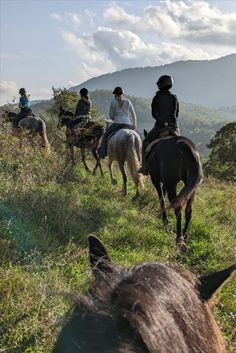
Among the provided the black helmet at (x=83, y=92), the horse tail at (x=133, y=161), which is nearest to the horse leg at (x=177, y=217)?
the horse tail at (x=133, y=161)

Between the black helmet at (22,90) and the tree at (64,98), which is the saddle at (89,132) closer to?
the black helmet at (22,90)

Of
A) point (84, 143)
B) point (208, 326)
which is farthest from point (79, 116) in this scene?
point (208, 326)

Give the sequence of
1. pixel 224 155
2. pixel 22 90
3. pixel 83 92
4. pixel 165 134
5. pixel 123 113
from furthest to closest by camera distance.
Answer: pixel 224 155
pixel 22 90
pixel 83 92
pixel 123 113
pixel 165 134

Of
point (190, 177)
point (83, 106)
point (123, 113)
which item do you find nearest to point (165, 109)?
point (190, 177)

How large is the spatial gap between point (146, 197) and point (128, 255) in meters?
3.99

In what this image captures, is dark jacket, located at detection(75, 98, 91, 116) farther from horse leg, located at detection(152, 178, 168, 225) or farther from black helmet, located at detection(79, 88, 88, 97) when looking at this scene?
horse leg, located at detection(152, 178, 168, 225)

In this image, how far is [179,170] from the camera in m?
8.45

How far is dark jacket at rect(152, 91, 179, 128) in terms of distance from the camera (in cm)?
922

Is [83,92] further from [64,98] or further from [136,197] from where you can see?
[64,98]

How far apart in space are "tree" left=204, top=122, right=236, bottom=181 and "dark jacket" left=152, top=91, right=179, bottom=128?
2182 cm

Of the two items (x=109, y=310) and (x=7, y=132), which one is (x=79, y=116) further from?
(x=109, y=310)

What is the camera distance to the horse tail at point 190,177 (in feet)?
25.5

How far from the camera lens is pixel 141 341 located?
134cm

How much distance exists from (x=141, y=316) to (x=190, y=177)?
6.79 meters
